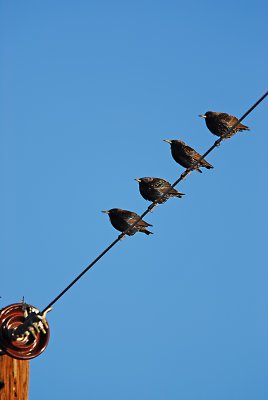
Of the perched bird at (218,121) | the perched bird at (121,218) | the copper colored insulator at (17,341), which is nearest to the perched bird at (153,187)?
the perched bird at (121,218)

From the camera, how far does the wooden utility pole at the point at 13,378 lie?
5566mm

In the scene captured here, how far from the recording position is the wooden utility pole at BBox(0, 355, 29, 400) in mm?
5566

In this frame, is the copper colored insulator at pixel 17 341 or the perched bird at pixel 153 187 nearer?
the copper colored insulator at pixel 17 341

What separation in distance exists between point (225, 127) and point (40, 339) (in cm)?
576

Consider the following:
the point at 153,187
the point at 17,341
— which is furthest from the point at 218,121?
the point at 17,341

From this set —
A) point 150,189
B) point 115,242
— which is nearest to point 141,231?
point 150,189

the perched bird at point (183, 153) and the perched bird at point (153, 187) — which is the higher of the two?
the perched bird at point (183, 153)

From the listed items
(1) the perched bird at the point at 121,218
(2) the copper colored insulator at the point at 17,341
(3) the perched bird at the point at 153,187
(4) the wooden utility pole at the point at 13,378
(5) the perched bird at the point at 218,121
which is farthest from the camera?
(1) the perched bird at the point at 121,218

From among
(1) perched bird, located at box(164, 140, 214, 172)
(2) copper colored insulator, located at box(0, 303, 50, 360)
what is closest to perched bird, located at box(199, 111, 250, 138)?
(1) perched bird, located at box(164, 140, 214, 172)

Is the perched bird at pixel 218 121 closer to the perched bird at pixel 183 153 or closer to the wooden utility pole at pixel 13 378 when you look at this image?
the perched bird at pixel 183 153

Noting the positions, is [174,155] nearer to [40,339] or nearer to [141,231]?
[141,231]

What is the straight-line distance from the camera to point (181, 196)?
9.54 m

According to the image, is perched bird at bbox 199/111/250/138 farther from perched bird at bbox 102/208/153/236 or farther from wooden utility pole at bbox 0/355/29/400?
wooden utility pole at bbox 0/355/29/400

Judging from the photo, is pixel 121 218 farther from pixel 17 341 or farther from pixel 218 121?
pixel 17 341
